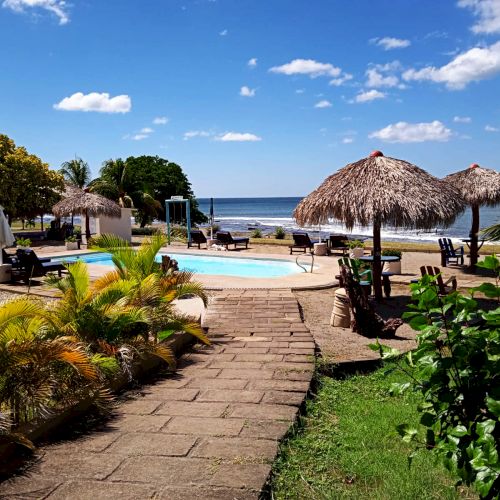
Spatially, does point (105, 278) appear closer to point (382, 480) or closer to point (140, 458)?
point (140, 458)

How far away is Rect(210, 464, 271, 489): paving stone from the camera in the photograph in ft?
8.84

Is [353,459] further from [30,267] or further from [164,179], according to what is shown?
[164,179]

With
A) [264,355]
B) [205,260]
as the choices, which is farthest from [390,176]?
[205,260]

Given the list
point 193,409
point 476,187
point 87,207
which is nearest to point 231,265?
point 476,187

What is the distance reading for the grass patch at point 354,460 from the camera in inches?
114

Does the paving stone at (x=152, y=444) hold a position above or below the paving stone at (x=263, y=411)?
above

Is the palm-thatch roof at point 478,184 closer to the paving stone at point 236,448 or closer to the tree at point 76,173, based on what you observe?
the paving stone at point 236,448

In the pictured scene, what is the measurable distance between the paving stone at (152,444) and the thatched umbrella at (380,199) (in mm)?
7180

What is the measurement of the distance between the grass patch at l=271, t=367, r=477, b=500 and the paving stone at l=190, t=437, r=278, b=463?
92 millimetres

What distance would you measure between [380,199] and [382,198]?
45 mm

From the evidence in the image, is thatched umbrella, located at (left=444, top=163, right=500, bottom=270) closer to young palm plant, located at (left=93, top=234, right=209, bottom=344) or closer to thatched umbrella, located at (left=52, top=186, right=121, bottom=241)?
young palm plant, located at (left=93, top=234, right=209, bottom=344)

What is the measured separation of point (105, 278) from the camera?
654cm

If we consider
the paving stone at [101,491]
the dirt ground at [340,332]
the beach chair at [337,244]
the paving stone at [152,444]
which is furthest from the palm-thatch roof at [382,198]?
the paving stone at [101,491]

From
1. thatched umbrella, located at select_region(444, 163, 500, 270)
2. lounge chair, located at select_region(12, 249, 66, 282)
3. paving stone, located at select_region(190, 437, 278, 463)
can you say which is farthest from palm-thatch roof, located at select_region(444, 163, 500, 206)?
paving stone, located at select_region(190, 437, 278, 463)
